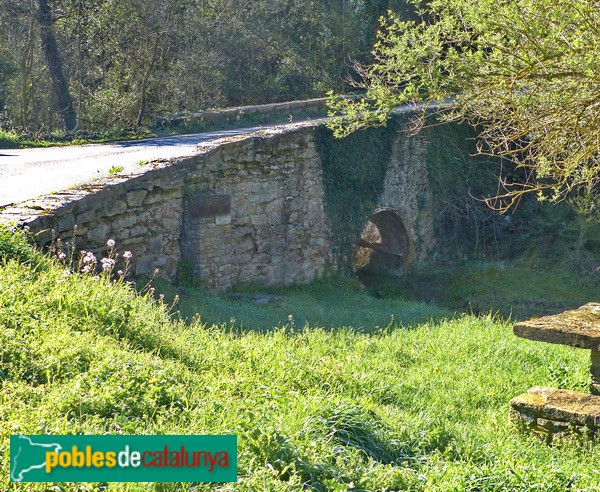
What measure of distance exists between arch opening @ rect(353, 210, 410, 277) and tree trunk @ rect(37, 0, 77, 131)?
797 centimetres

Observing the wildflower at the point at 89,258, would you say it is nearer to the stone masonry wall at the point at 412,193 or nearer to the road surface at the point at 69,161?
the road surface at the point at 69,161

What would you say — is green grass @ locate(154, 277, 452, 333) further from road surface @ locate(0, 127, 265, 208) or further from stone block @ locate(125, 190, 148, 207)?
road surface @ locate(0, 127, 265, 208)

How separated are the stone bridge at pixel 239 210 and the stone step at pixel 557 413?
4.41 m

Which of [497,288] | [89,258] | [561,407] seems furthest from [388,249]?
[561,407]

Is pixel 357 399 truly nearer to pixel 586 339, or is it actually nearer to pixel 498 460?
pixel 498 460

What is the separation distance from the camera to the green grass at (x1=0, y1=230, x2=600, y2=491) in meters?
3.85

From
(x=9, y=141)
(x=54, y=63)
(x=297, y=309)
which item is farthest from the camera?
(x=54, y=63)

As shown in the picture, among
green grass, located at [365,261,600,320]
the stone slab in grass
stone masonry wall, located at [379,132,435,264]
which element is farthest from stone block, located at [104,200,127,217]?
stone masonry wall, located at [379,132,435,264]

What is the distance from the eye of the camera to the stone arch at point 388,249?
17266 millimetres

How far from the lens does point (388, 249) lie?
17594 mm

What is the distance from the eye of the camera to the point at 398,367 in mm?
6816

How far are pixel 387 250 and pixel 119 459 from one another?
1468cm

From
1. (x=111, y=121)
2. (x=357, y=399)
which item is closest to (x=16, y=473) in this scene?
(x=357, y=399)

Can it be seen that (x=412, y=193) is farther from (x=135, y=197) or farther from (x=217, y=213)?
(x=135, y=197)
